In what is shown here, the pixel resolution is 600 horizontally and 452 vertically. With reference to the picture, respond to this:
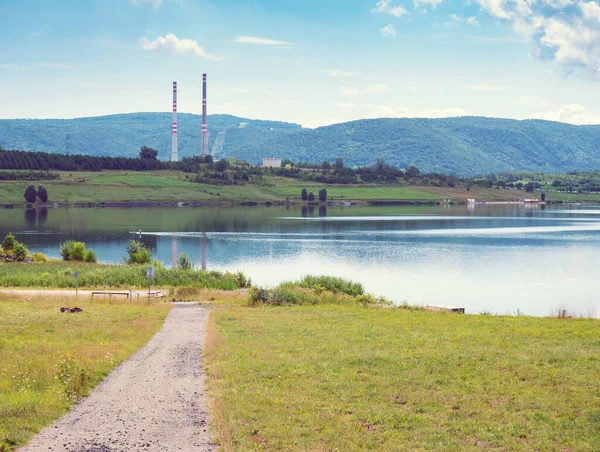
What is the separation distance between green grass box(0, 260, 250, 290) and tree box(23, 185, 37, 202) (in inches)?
5112

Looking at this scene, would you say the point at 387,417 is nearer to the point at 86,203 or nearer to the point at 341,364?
the point at 341,364

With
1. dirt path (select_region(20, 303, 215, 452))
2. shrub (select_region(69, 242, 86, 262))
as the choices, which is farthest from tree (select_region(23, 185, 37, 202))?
dirt path (select_region(20, 303, 215, 452))

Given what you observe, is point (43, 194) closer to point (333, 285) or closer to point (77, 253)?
point (77, 253)

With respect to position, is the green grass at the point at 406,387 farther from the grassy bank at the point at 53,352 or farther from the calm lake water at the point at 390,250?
the calm lake water at the point at 390,250

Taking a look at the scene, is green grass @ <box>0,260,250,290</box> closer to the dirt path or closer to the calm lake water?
the calm lake water

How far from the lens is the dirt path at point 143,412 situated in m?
13.4

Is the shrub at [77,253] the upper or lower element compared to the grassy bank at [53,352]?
lower

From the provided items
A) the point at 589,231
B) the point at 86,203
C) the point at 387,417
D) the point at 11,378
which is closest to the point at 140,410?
the point at 11,378

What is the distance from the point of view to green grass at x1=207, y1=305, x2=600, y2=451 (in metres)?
13.8

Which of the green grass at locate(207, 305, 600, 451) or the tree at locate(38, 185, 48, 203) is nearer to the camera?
the green grass at locate(207, 305, 600, 451)

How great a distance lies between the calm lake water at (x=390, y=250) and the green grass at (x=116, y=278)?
941 cm

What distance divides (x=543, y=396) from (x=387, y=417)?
3788mm

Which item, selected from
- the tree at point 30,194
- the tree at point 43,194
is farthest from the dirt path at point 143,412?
the tree at point 43,194

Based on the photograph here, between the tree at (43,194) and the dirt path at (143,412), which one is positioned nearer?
the dirt path at (143,412)
